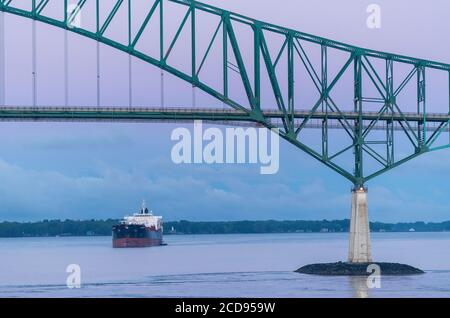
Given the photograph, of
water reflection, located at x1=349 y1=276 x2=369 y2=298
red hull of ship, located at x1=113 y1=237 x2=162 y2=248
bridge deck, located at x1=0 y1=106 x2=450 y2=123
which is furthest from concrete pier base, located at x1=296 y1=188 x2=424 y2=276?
red hull of ship, located at x1=113 y1=237 x2=162 y2=248

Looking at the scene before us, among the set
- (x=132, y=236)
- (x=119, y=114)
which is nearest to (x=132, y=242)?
(x=132, y=236)

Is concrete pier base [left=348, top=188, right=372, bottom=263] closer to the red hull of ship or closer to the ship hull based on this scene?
the ship hull

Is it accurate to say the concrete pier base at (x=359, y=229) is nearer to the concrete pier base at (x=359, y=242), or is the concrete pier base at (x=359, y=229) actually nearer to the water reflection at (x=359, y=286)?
the concrete pier base at (x=359, y=242)

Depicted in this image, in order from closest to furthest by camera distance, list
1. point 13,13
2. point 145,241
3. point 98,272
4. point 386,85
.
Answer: point 13,13, point 386,85, point 98,272, point 145,241
